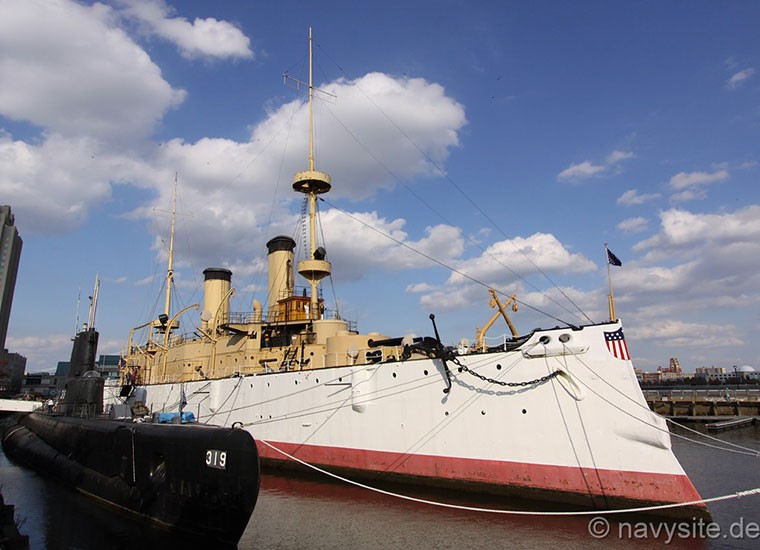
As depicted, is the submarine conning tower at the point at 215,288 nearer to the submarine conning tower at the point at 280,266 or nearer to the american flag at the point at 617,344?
the submarine conning tower at the point at 280,266

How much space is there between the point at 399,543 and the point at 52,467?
1530 centimetres

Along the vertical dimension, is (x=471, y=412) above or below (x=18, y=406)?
below

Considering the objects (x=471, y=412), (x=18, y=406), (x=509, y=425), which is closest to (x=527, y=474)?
(x=509, y=425)

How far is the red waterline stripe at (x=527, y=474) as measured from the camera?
11.3 meters

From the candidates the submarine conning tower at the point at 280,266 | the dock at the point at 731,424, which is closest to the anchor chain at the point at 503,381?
the submarine conning tower at the point at 280,266

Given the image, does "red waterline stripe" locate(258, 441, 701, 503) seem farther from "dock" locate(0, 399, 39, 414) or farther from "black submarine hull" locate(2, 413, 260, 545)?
"dock" locate(0, 399, 39, 414)

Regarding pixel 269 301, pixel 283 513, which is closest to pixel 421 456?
pixel 283 513

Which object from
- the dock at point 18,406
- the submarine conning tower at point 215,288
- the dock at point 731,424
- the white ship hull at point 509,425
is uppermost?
the submarine conning tower at point 215,288

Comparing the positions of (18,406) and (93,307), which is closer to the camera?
(93,307)

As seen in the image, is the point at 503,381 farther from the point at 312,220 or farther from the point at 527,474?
the point at 312,220

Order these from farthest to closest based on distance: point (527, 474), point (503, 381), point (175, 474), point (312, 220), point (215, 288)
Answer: point (215, 288)
point (312, 220)
point (503, 381)
point (527, 474)
point (175, 474)

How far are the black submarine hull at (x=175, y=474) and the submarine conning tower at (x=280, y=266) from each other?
36.6 ft

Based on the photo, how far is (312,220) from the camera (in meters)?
23.4

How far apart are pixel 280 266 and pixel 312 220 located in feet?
13.5
